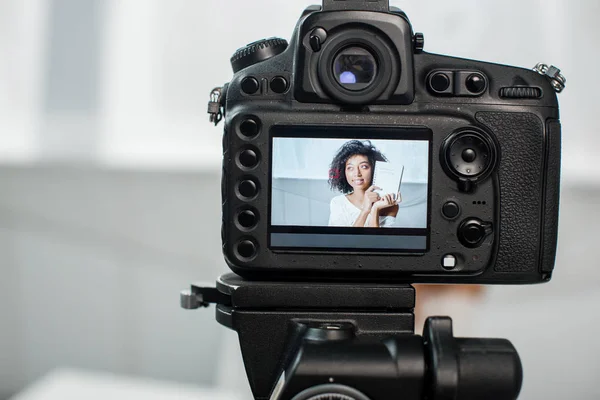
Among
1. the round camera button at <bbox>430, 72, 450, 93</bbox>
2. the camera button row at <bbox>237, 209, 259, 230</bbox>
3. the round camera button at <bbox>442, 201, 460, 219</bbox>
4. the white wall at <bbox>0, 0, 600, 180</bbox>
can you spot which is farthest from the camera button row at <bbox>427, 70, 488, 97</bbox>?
the white wall at <bbox>0, 0, 600, 180</bbox>

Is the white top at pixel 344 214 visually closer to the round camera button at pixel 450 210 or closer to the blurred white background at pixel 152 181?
the round camera button at pixel 450 210

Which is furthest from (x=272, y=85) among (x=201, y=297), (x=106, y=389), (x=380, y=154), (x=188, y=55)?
(x=106, y=389)

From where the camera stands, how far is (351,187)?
66 cm

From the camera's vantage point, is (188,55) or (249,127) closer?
(249,127)

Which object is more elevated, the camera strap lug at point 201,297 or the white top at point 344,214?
the white top at point 344,214

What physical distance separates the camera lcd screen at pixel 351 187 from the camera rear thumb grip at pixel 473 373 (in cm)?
12

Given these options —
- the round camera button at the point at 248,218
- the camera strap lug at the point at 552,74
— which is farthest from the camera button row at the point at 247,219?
the camera strap lug at the point at 552,74

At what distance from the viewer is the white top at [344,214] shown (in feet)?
2.16

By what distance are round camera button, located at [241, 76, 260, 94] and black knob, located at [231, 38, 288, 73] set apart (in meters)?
0.03

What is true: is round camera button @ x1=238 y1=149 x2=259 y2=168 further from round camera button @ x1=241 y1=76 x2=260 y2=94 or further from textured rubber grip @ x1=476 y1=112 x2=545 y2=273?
textured rubber grip @ x1=476 y1=112 x2=545 y2=273

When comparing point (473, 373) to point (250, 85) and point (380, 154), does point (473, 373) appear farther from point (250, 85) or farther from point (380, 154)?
point (250, 85)

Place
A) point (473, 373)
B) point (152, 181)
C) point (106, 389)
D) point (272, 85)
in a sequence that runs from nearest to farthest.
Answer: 1. point (473, 373)
2. point (272, 85)
3. point (106, 389)
4. point (152, 181)

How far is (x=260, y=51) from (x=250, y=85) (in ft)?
0.14

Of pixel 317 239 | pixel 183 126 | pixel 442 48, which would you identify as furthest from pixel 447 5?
pixel 317 239
